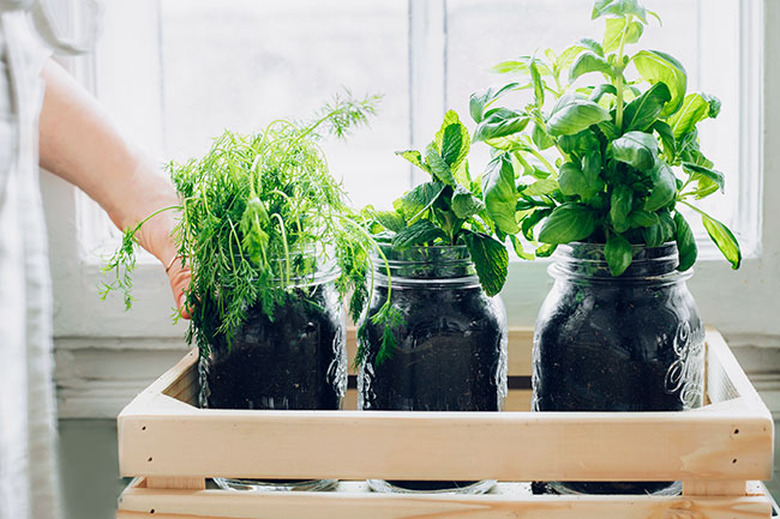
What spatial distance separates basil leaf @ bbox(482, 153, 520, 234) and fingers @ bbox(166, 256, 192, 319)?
27cm

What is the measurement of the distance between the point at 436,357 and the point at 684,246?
23 cm

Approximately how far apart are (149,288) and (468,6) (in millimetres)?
571

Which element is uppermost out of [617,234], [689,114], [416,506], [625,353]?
[689,114]

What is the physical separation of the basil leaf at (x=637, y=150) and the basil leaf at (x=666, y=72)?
0.08 metres

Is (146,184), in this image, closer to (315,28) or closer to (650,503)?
(315,28)

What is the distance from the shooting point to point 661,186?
23.0 inches

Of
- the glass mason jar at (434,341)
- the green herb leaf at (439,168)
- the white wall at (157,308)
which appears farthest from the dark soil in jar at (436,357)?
the white wall at (157,308)

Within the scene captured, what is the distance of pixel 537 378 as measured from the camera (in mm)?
722

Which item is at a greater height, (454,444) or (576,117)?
(576,117)

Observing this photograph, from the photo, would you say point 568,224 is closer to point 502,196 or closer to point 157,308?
point 502,196

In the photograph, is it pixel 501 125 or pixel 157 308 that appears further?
pixel 157 308

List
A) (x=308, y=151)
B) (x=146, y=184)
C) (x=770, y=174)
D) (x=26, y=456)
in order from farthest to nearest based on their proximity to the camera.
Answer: (x=770, y=174)
(x=146, y=184)
(x=308, y=151)
(x=26, y=456)

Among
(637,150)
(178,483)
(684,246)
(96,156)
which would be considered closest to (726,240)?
(684,246)

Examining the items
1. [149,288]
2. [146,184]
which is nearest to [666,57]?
[146,184]
